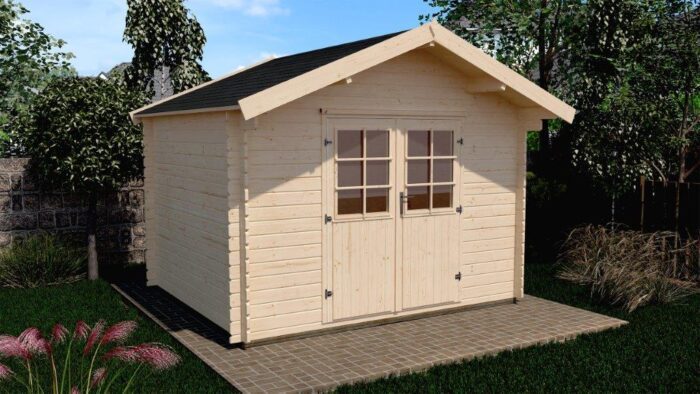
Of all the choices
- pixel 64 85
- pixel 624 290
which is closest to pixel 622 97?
pixel 624 290

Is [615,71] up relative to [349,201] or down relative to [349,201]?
up

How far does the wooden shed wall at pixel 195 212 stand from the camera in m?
7.13

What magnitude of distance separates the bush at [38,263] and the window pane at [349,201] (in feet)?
16.7

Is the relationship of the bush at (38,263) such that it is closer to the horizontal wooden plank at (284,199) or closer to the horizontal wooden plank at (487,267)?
the horizontal wooden plank at (284,199)

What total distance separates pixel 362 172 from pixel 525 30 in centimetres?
745

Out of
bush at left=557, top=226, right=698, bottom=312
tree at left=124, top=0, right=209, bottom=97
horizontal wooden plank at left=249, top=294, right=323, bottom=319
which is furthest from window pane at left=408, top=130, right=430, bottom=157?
tree at left=124, top=0, right=209, bottom=97

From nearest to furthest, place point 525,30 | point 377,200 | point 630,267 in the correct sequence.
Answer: point 377,200 < point 630,267 < point 525,30

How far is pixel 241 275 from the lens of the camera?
7.16 meters

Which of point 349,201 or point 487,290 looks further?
point 487,290

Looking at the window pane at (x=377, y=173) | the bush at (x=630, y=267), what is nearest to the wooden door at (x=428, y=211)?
the window pane at (x=377, y=173)

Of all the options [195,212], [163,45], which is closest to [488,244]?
[195,212]

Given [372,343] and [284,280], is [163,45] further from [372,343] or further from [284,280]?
[372,343]

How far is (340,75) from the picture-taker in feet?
22.7

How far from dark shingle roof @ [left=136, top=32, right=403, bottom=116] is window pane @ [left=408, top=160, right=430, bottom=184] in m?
1.41
